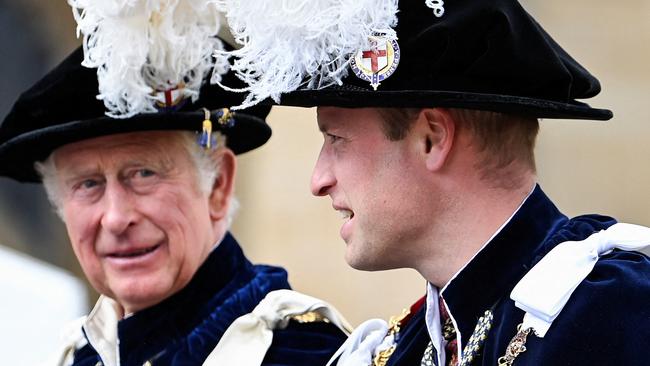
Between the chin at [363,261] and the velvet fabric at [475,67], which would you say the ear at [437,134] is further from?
the chin at [363,261]

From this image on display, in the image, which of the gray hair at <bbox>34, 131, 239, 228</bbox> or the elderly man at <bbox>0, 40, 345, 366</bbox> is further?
the gray hair at <bbox>34, 131, 239, 228</bbox>

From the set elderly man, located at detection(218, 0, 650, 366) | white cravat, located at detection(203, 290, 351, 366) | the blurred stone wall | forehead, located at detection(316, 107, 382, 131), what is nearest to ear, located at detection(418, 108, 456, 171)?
elderly man, located at detection(218, 0, 650, 366)

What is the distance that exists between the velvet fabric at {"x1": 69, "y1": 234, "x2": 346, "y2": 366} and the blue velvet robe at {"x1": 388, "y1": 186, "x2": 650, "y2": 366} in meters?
0.95

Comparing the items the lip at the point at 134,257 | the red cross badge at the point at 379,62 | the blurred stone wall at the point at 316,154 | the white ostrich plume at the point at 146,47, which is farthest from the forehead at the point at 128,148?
the blurred stone wall at the point at 316,154

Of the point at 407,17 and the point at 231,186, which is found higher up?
the point at 407,17

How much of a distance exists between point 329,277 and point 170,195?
346 centimetres

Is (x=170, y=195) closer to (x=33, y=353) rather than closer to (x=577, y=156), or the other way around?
(x=33, y=353)

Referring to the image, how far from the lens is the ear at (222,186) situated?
4.21 metres

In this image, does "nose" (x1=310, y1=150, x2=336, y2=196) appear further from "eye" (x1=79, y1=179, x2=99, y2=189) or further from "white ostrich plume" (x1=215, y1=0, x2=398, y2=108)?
"eye" (x1=79, y1=179, x2=99, y2=189)

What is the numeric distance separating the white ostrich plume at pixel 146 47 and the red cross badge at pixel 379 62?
1105 mm

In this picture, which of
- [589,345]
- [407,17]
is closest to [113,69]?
[407,17]

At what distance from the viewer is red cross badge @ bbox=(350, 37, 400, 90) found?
294 cm

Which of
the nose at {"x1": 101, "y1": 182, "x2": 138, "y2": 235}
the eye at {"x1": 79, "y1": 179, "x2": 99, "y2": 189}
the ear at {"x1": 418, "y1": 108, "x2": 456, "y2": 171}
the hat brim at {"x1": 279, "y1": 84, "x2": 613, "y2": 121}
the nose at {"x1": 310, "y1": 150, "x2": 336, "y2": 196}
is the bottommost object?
the nose at {"x1": 101, "y1": 182, "x2": 138, "y2": 235}

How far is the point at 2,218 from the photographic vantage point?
8.52 meters
